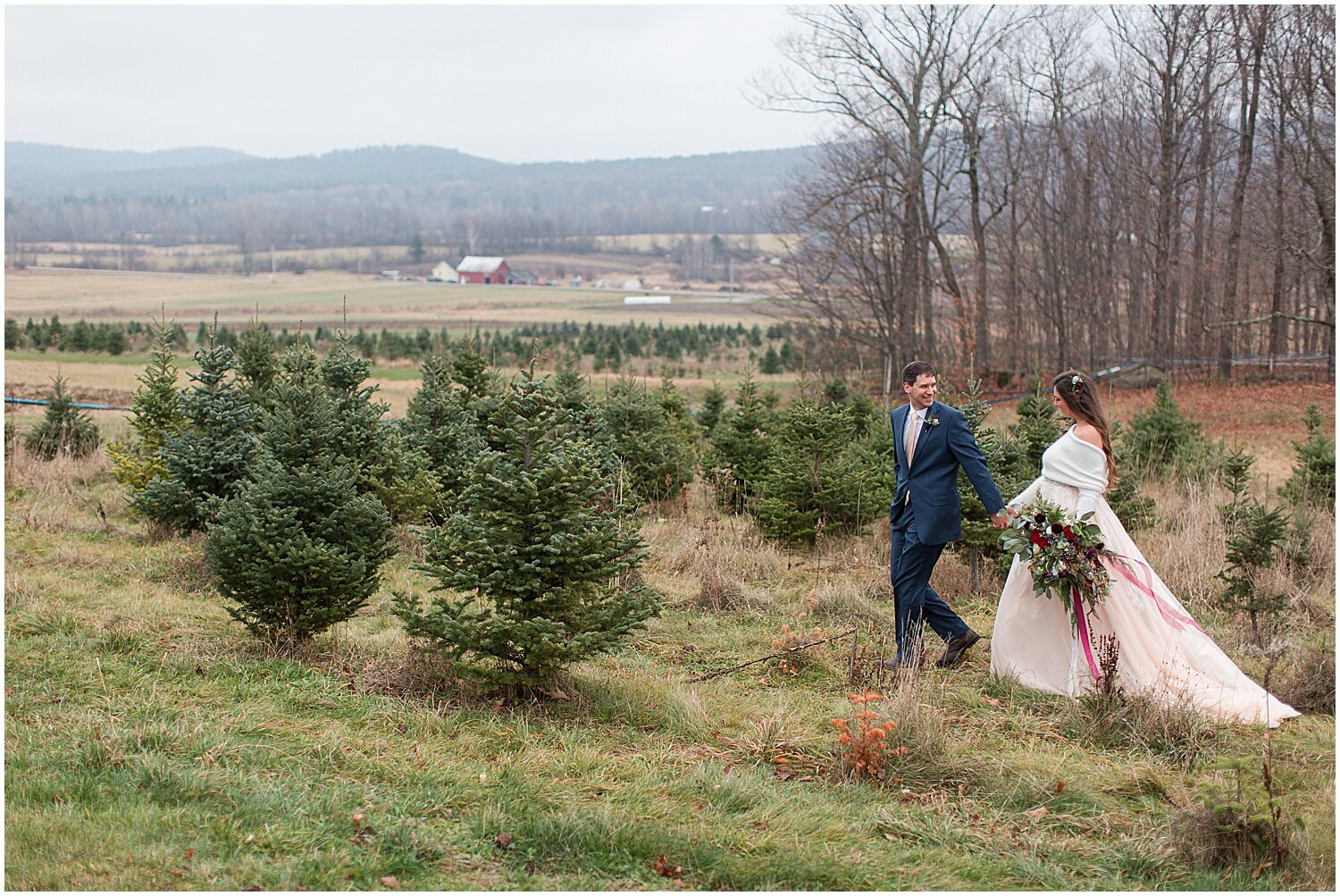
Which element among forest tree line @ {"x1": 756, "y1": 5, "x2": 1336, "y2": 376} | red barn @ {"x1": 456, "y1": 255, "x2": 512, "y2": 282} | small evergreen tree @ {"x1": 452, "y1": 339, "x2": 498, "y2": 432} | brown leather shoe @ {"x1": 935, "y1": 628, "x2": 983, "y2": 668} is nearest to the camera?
brown leather shoe @ {"x1": 935, "y1": 628, "x2": 983, "y2": 668}

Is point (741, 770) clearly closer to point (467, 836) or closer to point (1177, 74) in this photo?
point (467, 836)

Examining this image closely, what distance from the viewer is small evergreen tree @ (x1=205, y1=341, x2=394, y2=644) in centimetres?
675

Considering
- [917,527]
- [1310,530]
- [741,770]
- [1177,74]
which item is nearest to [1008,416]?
[1177,74]

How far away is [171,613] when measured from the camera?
7.88 m

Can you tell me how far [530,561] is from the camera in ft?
19.7

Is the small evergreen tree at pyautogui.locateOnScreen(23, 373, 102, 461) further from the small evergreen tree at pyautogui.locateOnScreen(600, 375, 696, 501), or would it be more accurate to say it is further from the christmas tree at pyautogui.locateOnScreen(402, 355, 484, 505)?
the small evergreen tree at pyautogui.locateOnScreen(600, 375, 696, 501)

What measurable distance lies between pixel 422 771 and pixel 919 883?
2.19 metres

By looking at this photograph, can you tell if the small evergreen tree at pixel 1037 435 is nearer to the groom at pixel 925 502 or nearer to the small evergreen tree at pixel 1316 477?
the groom at pixel 925 502

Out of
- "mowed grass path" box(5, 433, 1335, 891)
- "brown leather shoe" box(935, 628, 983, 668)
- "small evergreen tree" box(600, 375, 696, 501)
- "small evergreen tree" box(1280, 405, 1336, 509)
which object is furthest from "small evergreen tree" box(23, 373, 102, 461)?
"small evergreen tree" box(1280, 405, 1336, 509)

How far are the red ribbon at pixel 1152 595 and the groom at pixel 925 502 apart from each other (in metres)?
0.71

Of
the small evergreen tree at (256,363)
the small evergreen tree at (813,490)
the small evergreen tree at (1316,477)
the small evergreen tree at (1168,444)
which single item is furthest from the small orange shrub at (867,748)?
the small evergreen tree at (1316,477)

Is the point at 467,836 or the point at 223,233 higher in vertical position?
the point at 223,233

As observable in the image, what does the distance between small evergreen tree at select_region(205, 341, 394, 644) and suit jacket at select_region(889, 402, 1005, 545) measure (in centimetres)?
336

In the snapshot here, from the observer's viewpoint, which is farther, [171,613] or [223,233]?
[223,233]
